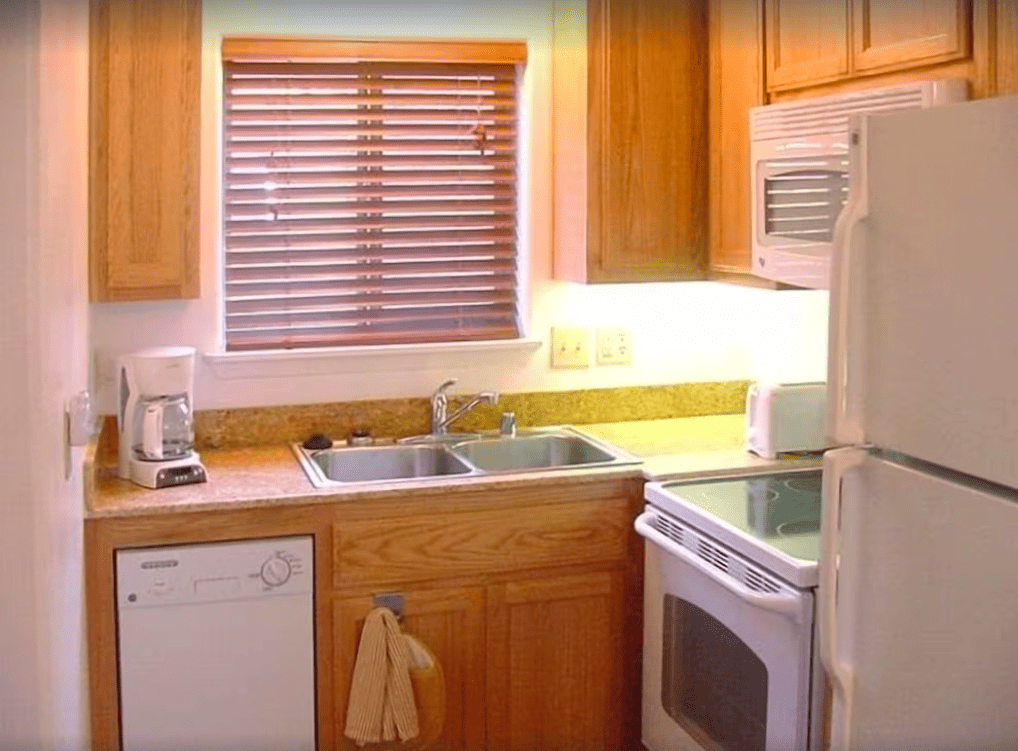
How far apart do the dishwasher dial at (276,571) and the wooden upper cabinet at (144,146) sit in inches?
25.8

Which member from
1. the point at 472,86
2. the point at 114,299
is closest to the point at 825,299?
the point at 472,86

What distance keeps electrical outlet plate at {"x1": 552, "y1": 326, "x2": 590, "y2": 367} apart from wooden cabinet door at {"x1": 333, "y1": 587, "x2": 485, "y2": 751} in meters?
0.79

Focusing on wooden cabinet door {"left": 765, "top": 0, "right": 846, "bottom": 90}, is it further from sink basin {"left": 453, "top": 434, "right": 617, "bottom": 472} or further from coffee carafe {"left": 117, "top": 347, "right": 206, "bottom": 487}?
coffee carafe {"left": 117, "top": 347, "right": 206, "bottom": 487}

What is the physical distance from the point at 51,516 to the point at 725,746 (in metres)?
1.48

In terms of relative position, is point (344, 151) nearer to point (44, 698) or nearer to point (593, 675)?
point (593, 675)

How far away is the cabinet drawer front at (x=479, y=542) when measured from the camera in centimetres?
274

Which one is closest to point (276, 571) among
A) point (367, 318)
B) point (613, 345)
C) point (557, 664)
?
point (557, 664)

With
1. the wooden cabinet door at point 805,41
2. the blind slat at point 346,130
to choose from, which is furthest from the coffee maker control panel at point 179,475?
the wooden cabinet door at point 805,41

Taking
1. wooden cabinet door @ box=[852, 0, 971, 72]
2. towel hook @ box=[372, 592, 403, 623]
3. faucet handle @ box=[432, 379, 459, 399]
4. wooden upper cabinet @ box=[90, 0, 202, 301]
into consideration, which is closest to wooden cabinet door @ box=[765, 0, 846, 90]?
wooden cabinet door @ box=[852, 0, 971, 72]

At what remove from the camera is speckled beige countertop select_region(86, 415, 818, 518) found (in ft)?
8.66

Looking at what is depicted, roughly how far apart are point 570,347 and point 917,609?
5.71 feet

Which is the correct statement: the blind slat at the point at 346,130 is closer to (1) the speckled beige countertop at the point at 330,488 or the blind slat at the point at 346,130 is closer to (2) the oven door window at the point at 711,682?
(1) the speckled beige countertop at the point at 330,488

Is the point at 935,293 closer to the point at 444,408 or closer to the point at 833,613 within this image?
the point at 833,613

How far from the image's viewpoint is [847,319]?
1.83 metres
